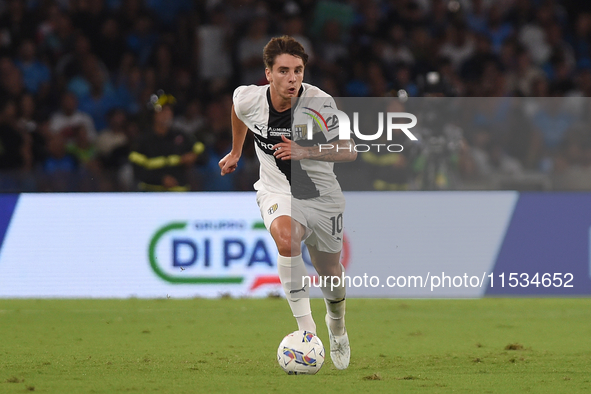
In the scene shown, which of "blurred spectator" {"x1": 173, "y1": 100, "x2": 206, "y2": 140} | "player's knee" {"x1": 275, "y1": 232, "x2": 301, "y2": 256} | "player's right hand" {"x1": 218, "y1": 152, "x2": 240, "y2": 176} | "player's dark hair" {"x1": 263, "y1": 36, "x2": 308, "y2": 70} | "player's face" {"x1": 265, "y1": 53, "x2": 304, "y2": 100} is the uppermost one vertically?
"player's dark hair" {"x1": 263, "y1": 36, "x2": 308, "y2": 70}

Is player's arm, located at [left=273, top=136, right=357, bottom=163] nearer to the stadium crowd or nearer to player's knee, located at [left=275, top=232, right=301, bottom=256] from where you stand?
player's knee, located at [left=275, top=232, right=301, bottom=256]

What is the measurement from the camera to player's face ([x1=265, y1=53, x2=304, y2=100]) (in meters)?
5.55

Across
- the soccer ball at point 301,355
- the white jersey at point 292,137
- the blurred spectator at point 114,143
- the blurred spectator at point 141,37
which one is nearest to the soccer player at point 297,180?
the white jersey at point 292,137

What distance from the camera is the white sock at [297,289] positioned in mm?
5520

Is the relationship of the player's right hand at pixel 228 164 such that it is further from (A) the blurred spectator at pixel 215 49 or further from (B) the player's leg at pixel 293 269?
(A) the blurred spectator at pixel 215 49

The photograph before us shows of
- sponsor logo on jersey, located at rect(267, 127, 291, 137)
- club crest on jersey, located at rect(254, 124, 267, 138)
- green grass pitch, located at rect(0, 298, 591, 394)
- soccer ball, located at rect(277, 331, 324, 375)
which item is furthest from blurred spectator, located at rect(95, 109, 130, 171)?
soccer ball, located at rect(277, 331, 324, 375)

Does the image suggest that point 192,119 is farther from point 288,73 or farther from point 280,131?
point 288,73

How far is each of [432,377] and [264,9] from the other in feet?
26.8

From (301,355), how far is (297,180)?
117 centimetres

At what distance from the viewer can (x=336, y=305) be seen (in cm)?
583

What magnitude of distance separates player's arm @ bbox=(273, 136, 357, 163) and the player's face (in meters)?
0.33

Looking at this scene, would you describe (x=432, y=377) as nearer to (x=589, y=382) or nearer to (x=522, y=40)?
(x=589, y=382)

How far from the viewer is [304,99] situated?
579cm

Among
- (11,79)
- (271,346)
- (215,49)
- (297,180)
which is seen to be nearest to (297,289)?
(297,180)
